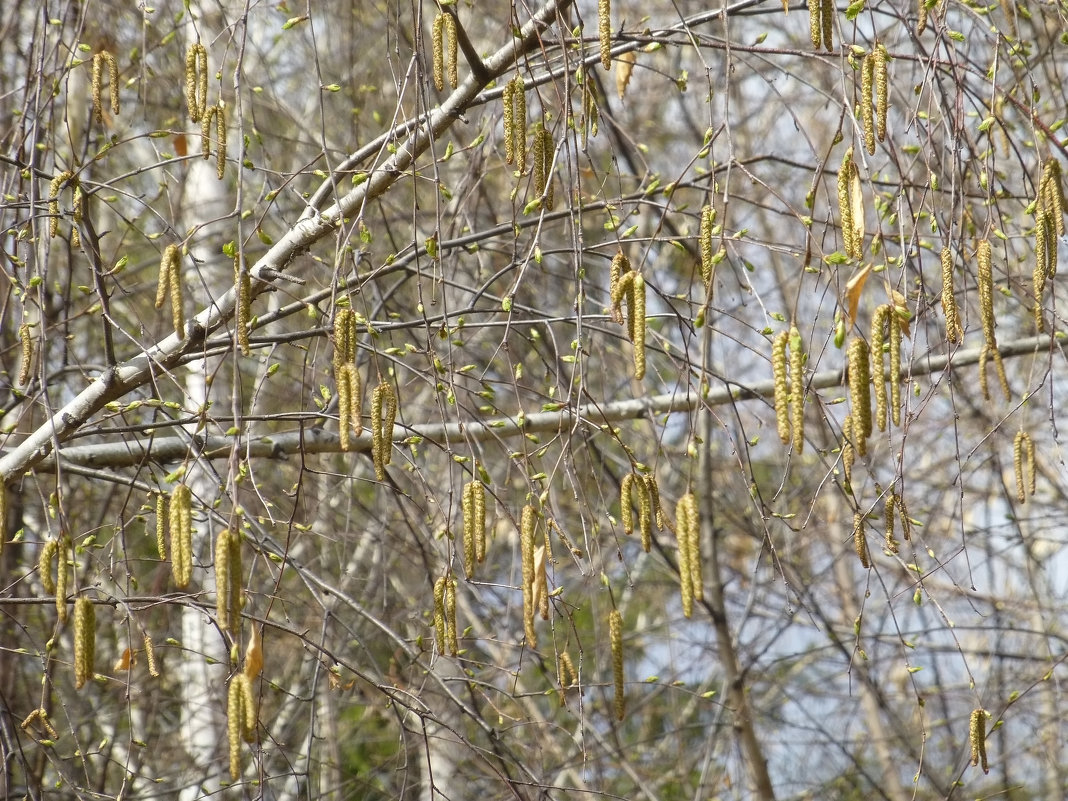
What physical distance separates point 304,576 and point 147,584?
4.00m

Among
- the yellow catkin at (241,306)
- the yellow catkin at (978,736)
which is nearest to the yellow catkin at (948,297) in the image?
the yellow catkin at (978,736)

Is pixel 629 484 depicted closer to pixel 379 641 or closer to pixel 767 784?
pixel 767 784

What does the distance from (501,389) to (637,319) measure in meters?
4.06

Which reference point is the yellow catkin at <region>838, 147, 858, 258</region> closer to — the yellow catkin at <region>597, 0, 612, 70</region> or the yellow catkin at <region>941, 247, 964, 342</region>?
the yellow catkin at <region>941, 247, 964, 342</region>

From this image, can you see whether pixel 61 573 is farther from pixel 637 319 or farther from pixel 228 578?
pixel 637 319

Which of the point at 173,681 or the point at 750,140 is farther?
the point at 750,140

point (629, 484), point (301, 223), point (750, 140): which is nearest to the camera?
point (629, 484)

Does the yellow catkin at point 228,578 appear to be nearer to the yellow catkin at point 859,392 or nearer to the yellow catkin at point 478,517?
the yellow catkin at point 478,517

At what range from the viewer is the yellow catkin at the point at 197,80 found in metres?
2.25

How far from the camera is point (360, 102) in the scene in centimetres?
480

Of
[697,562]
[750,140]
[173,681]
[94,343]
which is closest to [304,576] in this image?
[697,562]

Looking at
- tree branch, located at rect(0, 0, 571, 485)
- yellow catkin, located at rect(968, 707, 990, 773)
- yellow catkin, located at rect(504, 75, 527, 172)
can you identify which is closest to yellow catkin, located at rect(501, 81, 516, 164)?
yellow catkin, located at rect(504, 75, 527, 172)

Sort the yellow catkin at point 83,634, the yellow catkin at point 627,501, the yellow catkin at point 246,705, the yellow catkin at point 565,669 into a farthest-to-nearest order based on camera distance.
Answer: the yellow catkin at point 565,669 < the yellow catkin at point 627,501 < the yellow catkin at point 83,634 < the yellow catkin at point 246,705

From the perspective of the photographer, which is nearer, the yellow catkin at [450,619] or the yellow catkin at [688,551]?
the yellow catkin at [688,551]
